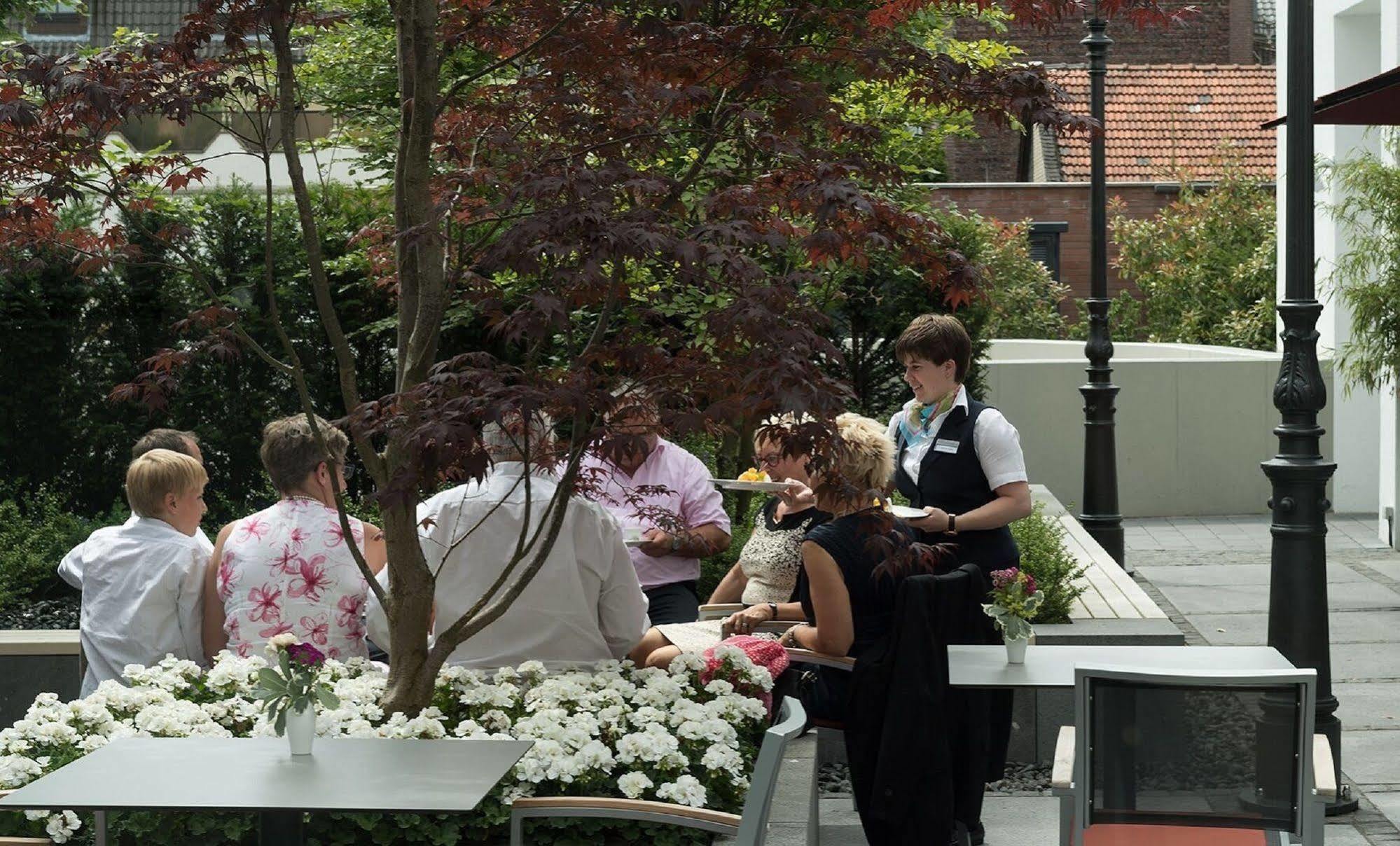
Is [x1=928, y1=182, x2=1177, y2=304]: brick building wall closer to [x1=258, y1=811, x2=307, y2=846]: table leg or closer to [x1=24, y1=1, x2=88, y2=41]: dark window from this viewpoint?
[x1=24, y1=1, x2=88, y2=41]: dark window

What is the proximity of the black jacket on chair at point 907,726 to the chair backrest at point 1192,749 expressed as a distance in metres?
1.05

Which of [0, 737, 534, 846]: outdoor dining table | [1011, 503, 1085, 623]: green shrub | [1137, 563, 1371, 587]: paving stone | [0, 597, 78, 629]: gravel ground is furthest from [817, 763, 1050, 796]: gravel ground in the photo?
[1137, 563, 1371, 587]: paving stone

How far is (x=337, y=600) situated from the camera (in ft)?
18.2

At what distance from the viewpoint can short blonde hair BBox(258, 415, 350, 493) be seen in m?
5.50

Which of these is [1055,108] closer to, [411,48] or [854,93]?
[411,48]

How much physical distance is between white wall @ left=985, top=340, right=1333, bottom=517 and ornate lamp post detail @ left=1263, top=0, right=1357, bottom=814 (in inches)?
372

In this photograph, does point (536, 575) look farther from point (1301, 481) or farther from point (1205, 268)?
point (1205, 268)

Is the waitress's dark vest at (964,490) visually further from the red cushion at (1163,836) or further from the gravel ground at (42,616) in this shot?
the gravel ground at (42,616)

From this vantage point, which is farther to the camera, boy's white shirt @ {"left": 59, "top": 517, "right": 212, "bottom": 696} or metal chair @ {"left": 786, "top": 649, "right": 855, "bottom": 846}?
boy's white shirt @ {"left": 59, "top": 517, "right": 212, "bottom": 696}

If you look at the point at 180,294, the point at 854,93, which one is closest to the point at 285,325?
the point at 180,294

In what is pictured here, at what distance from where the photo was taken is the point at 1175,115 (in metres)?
34.2

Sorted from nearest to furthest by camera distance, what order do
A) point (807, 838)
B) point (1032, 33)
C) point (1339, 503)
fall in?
point (807, 838) < point (1339, 503) < point (1032, 33)

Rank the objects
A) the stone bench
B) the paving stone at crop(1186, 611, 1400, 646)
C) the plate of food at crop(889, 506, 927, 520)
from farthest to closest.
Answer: the paving stone at crop(1186, 611, 1400, 646) → the stone bench → the plate of food at crop(889, 506, 927, 520)

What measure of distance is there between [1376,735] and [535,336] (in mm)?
5194
